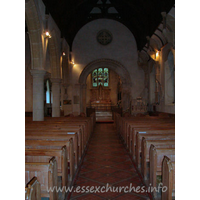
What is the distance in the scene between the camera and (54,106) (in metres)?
11.5

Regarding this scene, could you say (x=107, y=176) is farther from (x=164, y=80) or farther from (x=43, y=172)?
(x=164, y=80)

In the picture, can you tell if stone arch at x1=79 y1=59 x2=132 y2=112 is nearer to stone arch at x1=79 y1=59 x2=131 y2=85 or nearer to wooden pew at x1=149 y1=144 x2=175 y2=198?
stone arch at x1=79 y1=59 x2=131 y2=85

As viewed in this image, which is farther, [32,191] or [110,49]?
[110,49]

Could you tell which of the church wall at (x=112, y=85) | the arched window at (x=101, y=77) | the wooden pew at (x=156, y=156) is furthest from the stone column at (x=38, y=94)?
the arched window at (x=101, y=77)

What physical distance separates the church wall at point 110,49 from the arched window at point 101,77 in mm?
7774

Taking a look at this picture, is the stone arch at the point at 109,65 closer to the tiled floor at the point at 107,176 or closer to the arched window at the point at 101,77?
the arched window at the point at 101,77

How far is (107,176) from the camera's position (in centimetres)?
405

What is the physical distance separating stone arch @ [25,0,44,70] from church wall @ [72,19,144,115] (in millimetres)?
8115

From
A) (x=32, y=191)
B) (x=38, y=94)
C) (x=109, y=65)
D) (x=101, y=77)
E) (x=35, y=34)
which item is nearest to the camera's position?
(x=32, y=191)

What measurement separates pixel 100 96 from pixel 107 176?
19437 mm

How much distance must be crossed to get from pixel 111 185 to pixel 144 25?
1153cm

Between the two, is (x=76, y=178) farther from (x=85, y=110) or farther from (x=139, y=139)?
(x=85, y=110)

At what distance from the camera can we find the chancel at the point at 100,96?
3068 mm

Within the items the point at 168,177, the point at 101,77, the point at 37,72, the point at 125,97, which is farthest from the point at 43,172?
the point at 101,77
